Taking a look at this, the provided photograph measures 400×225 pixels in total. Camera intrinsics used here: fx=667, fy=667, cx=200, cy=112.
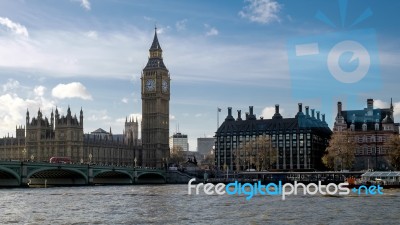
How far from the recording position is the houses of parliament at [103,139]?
161000 mm

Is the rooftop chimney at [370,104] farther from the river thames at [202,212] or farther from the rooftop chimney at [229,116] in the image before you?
the river thames at [202,212]

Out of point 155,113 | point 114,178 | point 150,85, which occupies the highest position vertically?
point 150,85

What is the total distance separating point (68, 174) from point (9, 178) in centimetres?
1722

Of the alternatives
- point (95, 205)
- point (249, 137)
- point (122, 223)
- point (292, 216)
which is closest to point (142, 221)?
point (122, 223)

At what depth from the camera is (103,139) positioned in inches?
Result: 7013

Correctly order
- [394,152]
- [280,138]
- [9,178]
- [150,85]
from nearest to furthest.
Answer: [9,178] < [394,152] < [280,138] < [150,85]

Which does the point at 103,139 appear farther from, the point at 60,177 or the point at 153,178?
the point at 60,177

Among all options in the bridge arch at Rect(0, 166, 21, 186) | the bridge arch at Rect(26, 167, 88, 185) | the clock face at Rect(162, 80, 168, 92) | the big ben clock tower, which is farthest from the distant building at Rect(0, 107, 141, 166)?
the bridge arch at Rect(0, 166, 21, 186)

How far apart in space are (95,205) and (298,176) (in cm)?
8222

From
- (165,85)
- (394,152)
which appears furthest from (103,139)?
(394,152)

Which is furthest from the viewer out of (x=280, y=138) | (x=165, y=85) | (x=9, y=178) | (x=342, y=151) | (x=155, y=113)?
(x=165, y=85)

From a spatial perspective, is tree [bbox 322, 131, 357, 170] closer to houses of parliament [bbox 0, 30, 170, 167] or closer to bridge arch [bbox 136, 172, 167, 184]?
bridge arch [bbox 136, 172, 167, 184]

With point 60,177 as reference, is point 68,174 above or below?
above

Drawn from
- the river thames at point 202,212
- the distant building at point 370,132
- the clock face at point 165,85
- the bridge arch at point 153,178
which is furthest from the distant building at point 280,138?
the river thames at point 202,212
